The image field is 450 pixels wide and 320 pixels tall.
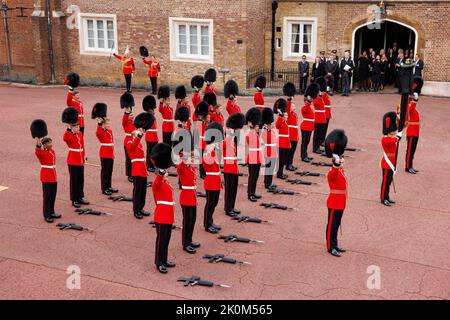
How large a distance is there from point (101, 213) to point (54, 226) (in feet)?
2.62

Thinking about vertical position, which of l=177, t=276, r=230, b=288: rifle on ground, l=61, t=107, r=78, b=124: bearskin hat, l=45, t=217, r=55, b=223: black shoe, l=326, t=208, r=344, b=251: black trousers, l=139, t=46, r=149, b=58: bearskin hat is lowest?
l=177, t=276, r=230, b=288: rifle on ground

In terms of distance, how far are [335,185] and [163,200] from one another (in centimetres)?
236

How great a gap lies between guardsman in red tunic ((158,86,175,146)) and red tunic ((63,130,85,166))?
2.33m

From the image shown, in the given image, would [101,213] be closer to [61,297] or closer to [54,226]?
[54,226]

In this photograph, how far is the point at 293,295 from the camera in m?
7.18

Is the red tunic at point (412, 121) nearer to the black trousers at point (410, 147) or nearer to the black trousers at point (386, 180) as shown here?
the black trousers at point (410, 147)

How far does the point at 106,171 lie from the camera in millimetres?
10602

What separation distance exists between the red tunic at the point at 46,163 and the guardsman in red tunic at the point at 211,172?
242 centimetres

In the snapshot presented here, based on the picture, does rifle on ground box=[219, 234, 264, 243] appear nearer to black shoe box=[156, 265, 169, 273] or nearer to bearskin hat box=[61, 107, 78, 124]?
black shoe box=[156, 265, 169, 273]

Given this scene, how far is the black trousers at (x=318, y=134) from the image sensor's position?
43.3 ft

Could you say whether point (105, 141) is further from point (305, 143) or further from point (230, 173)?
point (305, 143)

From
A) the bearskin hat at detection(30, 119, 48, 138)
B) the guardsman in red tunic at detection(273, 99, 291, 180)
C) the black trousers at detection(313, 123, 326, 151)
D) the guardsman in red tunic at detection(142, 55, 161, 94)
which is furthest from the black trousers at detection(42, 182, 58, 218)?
the guardsman in red tunic at detection(142, 55, 161, 94)

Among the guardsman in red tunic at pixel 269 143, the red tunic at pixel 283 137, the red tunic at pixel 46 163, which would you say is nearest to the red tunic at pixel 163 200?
the red tunic at pixel 46 163

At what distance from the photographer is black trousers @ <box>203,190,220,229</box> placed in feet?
29.5
